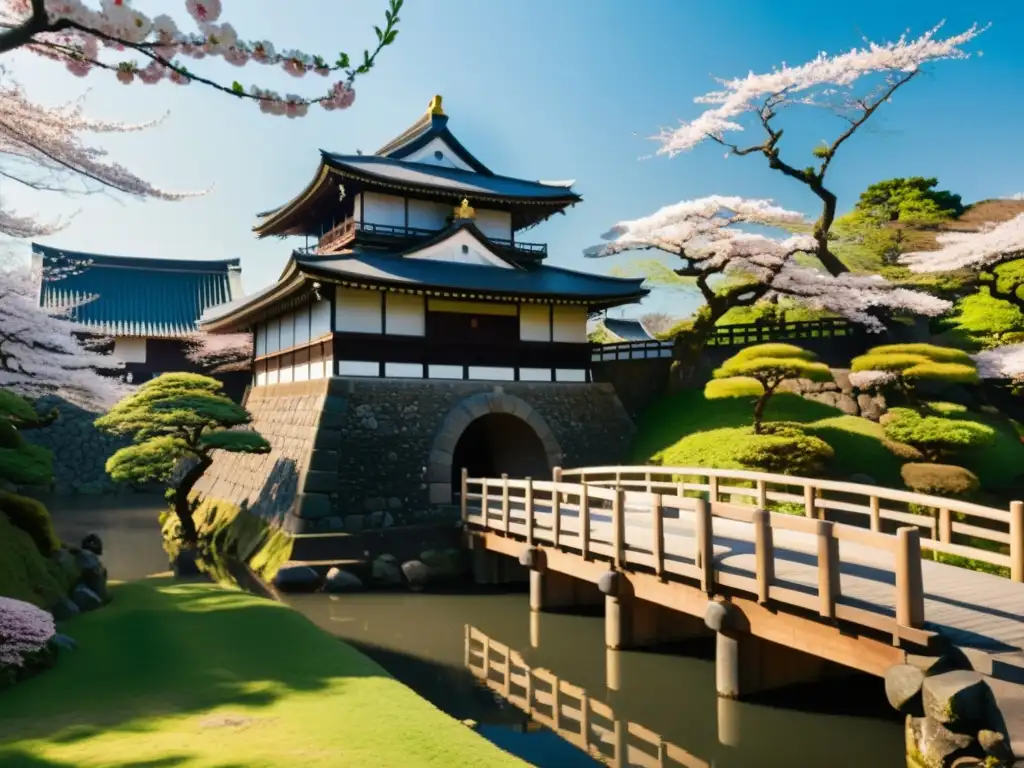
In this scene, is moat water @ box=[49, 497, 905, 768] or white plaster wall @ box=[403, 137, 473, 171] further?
white plaster wall @ box=[403, 137, 473, 171]

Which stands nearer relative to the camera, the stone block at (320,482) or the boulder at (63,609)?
the boulder at (63,609)

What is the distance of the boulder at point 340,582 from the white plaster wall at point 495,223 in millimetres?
11555

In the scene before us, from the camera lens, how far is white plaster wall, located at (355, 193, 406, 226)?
19.4 meters

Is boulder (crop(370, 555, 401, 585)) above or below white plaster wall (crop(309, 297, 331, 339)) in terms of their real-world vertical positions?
below

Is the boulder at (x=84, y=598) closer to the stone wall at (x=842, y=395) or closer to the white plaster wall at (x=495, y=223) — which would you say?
the white plaster wall at (x=495, y=223)

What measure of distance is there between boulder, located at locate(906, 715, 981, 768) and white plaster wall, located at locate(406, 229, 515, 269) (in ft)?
49.5

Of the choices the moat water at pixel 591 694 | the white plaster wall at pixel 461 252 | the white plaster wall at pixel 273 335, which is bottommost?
the moat water at pixel 591 694

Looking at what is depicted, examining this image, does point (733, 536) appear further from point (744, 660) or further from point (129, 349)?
point (129, 349)

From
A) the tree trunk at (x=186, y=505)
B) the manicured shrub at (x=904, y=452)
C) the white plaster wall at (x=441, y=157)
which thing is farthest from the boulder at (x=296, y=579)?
the white plaster wall at (x=441, y=157)

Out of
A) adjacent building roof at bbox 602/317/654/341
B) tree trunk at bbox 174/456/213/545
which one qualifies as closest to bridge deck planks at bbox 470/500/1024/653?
tree trunk at bbox 174/456/213/545

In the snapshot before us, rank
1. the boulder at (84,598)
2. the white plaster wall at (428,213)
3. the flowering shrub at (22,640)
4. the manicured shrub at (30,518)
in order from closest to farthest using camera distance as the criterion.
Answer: the flowering shrub at (22,640)
the boulder at (84,598)
the manicured shrub at (30,518)
the white plaster wall at (428,213)

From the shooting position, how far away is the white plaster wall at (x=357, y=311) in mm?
16562

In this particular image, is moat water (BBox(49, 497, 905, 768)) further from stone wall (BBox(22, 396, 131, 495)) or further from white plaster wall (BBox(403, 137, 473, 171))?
stone wall (BBox(22, 396, 131, 495))

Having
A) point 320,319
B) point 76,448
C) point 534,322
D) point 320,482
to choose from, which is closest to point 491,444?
point 534,322
